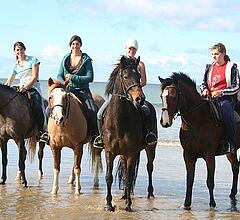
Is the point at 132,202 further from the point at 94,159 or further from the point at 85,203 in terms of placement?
the point at 94,159

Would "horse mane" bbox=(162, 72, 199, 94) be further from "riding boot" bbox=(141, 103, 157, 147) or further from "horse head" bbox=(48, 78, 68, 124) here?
"horse head" bbox=(48, 78, 68, 124)

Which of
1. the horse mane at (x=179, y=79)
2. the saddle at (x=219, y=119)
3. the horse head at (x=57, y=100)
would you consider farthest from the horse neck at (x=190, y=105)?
the horse head at (x=57, y=100)

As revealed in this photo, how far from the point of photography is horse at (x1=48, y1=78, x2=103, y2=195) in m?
9.26

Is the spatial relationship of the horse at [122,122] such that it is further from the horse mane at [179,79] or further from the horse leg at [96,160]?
the horse leg at [96,160]

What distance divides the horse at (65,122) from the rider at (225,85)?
225 cm

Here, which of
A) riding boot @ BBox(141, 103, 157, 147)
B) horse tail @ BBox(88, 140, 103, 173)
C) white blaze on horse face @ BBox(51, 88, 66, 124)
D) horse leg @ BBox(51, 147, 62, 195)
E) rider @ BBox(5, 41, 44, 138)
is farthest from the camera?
horse tail @ BBox(88, 140, 103, 173)

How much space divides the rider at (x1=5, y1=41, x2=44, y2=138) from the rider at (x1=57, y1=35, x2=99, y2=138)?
123cm

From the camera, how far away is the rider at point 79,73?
1027cm

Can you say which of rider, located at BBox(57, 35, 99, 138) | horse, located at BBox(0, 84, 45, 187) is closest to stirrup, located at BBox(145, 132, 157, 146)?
rider, located at BBox(57, 35, 99, 138)

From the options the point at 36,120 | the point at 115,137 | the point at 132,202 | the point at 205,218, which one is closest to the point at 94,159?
the point at 36,120

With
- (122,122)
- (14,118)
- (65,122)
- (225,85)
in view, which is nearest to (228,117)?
(225,85)

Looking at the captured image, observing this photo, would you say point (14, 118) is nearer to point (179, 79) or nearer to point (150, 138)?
point (150, 138)

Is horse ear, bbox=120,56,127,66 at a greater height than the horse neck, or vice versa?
horse ear, bbox=120,56,127,66

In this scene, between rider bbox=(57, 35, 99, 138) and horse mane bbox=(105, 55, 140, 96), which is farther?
rider bbox=(57, 35, 99, 138)
